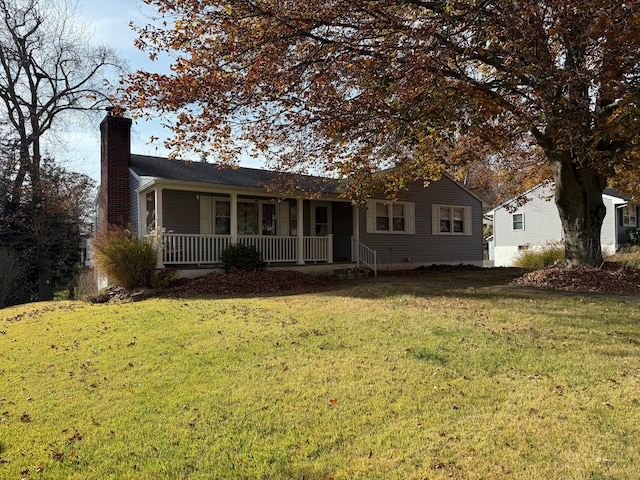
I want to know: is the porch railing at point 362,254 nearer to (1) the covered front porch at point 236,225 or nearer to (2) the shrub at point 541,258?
(1) the covered front porch at point 236,225

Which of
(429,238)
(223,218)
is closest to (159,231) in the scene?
(223,218)

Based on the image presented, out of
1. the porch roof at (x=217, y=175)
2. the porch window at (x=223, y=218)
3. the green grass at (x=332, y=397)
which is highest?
the porch roof at (x=217, y=175)

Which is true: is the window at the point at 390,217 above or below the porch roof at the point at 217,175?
below

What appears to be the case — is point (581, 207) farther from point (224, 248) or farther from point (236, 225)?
point (224, 248)

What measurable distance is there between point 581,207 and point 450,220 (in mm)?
9683

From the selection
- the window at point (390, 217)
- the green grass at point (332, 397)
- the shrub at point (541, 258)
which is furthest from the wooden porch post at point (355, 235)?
the green grass at point (332, 397)

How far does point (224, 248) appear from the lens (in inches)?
584

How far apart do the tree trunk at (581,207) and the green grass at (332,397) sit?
415 cm

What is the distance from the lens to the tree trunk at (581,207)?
11648mm

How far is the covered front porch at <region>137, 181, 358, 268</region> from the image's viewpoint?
1416 cm

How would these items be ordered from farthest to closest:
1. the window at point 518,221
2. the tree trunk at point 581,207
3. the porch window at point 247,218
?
1. the window at point 518,221
2. the porch window at point 247,218
3. the tree trunk at point 581,207

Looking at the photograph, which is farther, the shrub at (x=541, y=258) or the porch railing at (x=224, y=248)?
the shrub at (x=541, y=258)

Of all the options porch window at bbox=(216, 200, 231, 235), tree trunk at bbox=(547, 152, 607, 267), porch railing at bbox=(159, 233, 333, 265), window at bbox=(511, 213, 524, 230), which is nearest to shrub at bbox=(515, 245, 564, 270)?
tree trunk at bbox=(547, 152, 607, 267)

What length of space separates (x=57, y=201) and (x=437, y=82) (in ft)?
62.6
